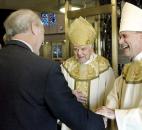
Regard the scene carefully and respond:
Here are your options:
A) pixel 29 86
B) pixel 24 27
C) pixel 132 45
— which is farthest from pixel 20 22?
pixel 132 45

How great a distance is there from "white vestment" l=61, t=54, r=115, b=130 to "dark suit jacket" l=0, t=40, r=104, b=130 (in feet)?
4.44

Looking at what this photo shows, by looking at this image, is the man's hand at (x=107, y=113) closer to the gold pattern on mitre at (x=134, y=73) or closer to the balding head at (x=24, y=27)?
the gold pattern on mitre at (x=134, y=73)

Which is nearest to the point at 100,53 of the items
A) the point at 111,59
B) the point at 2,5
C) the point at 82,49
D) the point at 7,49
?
the point at 111,59

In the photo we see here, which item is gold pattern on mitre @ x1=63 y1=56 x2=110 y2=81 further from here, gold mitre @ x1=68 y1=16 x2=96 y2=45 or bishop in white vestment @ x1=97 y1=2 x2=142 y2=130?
bishop in white vestment @ x1=97 y1=2 x2=142 y2=130

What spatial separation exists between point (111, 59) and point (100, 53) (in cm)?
18

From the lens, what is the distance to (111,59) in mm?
3398

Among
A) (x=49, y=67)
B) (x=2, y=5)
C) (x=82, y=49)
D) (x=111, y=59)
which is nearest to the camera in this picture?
(x=49, y=67)

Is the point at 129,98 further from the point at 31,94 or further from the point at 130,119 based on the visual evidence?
the point at 31,94

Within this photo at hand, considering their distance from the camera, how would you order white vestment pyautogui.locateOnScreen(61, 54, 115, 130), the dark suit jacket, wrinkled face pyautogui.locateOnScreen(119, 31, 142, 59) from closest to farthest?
the dark suit jacket, wrinkled face pyautogui.locateOnScreen(119, 31, 142, 59), white vestment pyautogui.locateOnScreen(61, 54, 115, 130)

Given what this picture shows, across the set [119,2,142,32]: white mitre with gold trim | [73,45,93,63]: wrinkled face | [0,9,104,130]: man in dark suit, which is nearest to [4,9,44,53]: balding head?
Result: [0,9,104,130]: man in dark suit

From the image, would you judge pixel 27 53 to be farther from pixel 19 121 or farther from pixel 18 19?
pixel 19 121

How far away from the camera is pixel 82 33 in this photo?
3.29 metres

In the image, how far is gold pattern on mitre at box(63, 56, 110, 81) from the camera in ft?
10.5

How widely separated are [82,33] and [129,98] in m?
1.19
